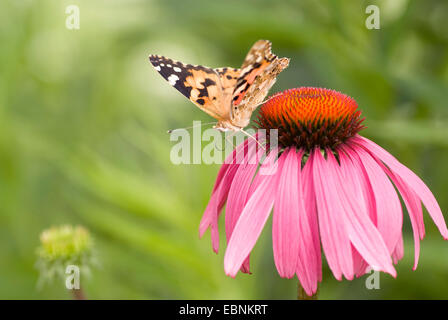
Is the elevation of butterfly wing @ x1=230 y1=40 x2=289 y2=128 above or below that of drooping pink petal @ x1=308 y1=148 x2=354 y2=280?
above

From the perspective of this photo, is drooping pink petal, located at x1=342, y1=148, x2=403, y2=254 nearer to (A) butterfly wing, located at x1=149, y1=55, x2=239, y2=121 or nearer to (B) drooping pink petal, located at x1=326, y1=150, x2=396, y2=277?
(B) drooping pink petal, located at x1=326, y1=150, x2=396, y2=277

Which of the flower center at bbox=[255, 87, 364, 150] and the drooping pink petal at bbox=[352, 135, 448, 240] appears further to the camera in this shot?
the flower center at bbox=[255, 87, 364, 150]

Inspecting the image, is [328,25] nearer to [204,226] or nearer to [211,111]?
[211,111]

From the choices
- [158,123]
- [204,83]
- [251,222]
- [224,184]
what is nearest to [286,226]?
[251,222]

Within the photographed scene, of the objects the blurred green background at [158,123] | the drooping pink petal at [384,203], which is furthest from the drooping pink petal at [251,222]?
the blurred green background at [158,123]

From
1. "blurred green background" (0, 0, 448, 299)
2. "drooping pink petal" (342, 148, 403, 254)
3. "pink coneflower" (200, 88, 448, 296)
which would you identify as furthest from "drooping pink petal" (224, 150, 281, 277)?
"blurred green background" (0, 0, 448, 299)

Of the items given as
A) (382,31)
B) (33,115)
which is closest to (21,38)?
(33,115)

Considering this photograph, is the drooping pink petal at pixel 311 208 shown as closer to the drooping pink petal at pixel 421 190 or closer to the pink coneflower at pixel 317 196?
the pink coneflower at pixel 317 196

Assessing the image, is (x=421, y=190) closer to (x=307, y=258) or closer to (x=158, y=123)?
(x=307, y=258)
